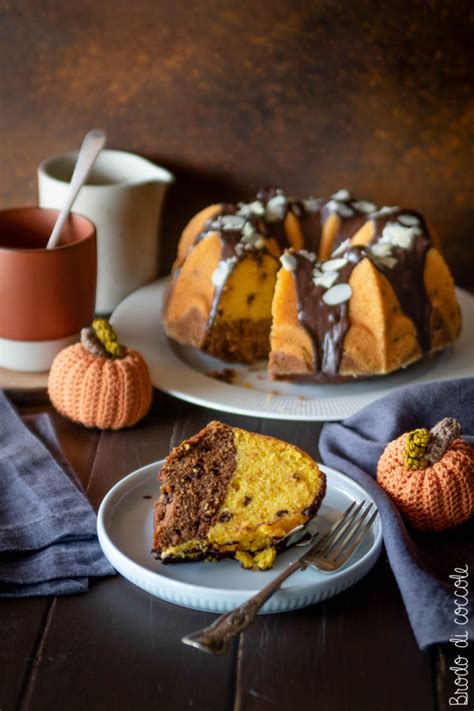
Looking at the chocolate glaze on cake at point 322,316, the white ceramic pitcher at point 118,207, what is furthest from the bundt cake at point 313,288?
the white ceramic pitcher at point 118,207

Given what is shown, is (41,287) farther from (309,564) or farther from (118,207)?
(309,564)

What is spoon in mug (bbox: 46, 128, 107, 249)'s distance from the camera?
65.7 inches

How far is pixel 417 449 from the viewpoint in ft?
3.87

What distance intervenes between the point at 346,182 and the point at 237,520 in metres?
1.15

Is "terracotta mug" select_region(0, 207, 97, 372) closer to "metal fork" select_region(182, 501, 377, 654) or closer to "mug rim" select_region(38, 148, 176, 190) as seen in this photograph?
"mug rim" select_region(38, 148, 176, 190)

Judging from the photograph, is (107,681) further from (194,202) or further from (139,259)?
(194,202)

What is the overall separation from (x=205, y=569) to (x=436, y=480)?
1.02 feet

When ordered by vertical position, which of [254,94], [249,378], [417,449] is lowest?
[249,378]

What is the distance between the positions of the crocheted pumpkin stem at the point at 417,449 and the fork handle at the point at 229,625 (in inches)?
10.1

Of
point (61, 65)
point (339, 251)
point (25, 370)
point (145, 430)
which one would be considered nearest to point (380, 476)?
point (145, 430)

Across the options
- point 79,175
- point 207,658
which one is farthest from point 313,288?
point 207,658

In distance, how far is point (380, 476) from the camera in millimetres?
1246

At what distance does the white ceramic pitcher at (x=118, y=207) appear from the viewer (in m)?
1.88

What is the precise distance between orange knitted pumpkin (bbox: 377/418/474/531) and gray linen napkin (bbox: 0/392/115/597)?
38cm
